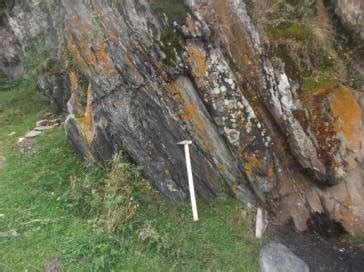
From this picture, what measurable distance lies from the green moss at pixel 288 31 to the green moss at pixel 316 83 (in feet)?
1.97

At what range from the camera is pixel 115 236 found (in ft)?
21.2

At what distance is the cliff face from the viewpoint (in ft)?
20.3

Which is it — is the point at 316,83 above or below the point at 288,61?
below

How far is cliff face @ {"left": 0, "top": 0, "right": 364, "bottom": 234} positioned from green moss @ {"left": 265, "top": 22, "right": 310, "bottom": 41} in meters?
0.02

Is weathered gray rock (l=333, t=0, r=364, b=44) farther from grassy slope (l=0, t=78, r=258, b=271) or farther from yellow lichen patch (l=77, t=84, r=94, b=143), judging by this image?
yellow lichen patch (l=77, t=84, r=94, b=143)

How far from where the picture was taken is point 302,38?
21.0ft

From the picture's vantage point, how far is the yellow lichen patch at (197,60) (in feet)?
20.0

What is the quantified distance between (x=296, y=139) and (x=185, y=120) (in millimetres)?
1638

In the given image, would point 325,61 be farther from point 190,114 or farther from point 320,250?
point 320,250

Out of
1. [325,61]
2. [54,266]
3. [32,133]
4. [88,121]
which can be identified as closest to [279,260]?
[325,61]

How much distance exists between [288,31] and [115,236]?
3.91 m

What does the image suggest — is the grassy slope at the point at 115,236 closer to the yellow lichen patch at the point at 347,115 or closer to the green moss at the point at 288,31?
the yellow lichen patch at the point at 347,115

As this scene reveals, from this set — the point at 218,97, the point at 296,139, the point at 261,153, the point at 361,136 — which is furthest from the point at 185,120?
the point at 361,136

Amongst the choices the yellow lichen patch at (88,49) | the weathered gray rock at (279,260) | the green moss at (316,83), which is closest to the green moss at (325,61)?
the green moss at (316,83)
